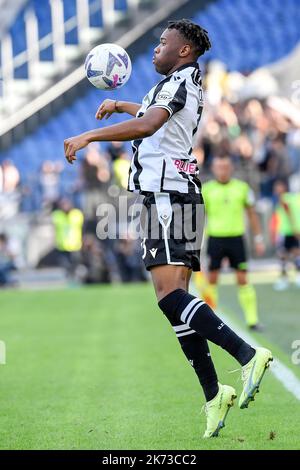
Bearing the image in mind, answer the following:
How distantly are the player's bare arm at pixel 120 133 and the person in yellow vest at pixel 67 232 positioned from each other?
19.6 m

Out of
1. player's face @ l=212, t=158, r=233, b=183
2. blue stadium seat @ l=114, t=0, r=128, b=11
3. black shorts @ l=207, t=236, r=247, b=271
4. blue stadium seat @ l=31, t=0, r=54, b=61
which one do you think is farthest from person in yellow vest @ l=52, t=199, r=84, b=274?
black shorts @ l=207, t=236, r=247, b=271

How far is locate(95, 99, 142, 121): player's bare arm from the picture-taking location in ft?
20.2

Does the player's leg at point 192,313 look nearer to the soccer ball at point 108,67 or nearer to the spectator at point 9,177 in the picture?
the soccer ball at point 108,67

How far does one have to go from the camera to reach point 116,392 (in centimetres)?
814

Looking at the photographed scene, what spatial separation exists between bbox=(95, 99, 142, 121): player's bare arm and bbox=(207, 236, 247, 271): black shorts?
278 inches

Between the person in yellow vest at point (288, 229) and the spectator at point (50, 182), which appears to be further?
the spectator at point (50, 182)

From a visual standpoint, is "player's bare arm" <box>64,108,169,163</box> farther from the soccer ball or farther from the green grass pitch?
the green grass pitch

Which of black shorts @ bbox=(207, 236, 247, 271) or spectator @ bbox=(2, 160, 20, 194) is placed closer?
black shorts @ bbox=(207, 236, 247, 271)

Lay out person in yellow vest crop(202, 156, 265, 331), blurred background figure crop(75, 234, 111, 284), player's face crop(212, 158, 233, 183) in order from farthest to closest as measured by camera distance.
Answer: blurred background figure crop(75, 234, 111, 284)
player's face crop(212, 158, 233, 183)
person in yellow vest crop(202, 156, 265, 331)

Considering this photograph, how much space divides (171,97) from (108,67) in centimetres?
62

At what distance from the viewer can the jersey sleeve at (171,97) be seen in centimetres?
592

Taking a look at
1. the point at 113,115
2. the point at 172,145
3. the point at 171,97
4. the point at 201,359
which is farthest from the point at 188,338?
the point at 113,115

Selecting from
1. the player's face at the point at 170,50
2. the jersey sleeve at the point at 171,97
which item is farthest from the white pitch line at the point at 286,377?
the player's face at the point at 170,50
